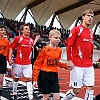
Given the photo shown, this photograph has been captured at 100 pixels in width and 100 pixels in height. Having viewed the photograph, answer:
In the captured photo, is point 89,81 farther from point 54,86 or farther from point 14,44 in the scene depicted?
point 14,44

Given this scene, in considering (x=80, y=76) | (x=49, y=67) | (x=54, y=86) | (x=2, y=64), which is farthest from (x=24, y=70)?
(x=80, y=76)

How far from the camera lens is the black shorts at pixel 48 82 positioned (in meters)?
4.59

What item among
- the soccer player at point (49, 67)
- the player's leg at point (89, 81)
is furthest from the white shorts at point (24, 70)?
the player's leg at point (89, 81)

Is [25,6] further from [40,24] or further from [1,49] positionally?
[1,49]

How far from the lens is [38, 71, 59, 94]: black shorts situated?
4586 mm

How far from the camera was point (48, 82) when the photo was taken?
15.1ft

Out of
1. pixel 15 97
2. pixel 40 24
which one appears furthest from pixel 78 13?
pixel 15 97

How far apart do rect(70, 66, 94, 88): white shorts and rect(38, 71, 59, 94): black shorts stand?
35 cm

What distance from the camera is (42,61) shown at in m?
4.76

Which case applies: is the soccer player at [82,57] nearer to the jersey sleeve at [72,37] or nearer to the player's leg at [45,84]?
the jersey sleeve at [72,37]

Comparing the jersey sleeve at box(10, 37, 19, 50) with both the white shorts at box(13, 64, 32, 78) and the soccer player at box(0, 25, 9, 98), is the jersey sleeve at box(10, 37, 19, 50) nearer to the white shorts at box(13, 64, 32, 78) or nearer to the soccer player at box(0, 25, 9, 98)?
the soccer player at box(0, 25, 9, 98)

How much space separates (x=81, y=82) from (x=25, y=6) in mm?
36058

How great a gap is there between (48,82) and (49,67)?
0.29m

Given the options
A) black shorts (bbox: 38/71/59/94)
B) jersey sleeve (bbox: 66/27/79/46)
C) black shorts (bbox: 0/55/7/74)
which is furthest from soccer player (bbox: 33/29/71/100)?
black shorts (bbox: 0/55/7/74)
